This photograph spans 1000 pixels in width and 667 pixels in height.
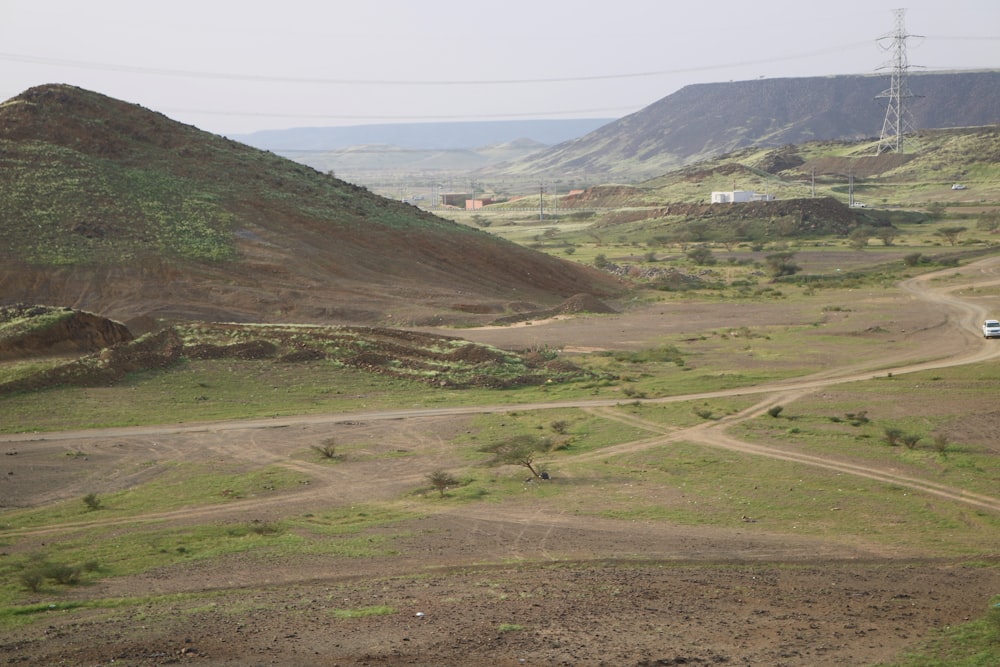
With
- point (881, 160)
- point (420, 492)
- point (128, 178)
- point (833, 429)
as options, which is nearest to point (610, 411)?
point (833, 429)

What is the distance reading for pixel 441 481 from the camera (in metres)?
29.3

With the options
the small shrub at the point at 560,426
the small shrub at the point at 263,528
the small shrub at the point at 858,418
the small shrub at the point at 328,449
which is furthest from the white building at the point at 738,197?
the small shrub at the point at 263,528

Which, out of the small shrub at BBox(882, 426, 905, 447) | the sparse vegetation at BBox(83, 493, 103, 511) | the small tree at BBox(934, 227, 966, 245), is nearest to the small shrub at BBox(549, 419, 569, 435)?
the small shrub at BBox(882, 426, 905, 447)

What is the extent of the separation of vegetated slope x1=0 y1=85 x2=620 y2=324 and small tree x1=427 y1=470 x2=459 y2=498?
33711 millimetres

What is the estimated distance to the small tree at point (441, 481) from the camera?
2933 centimetres

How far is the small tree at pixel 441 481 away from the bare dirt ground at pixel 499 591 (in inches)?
37.7

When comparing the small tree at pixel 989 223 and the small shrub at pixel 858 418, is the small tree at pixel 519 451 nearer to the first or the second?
the small shrub at pixel 858 418

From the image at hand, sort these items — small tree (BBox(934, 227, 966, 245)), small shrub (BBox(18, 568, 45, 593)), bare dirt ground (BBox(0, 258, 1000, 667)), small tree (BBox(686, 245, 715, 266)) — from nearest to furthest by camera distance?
bare dirt ground (BBox(0, 258, 1000, 667))
small shrub (BBox(18, 568, 45, 593))
small tree (BBox(686, 245, 715, 266))
small tree (BBox(934, 227, 966, 245))

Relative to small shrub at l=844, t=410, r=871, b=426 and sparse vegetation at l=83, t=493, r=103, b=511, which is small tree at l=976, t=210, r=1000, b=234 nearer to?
small shrub at l=844, t=410, r=871, b=426

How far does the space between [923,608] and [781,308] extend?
50.4 m

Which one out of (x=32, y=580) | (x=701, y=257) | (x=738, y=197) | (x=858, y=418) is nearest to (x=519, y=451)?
(x=858, y=418)

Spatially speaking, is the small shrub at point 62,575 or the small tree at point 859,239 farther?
the small tree at point 859,239

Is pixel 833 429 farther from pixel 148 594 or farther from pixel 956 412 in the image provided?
pixel 148 594

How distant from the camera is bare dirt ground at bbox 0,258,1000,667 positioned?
17.6 m
